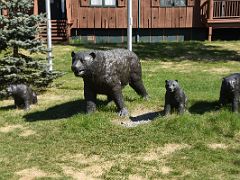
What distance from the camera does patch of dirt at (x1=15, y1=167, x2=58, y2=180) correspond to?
286 inches

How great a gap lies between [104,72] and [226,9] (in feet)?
63.3

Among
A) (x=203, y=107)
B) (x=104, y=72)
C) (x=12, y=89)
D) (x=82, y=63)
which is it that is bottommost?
(x=203, y=107)

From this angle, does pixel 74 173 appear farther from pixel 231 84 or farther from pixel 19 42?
pixel 19 42

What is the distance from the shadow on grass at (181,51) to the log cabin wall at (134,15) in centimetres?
170

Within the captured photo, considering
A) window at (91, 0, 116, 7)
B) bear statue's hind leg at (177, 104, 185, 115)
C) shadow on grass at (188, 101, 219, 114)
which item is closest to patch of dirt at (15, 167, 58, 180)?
bear statue's hind leg at (177, 104, 185, 115)

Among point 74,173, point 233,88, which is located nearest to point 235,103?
point 233,88

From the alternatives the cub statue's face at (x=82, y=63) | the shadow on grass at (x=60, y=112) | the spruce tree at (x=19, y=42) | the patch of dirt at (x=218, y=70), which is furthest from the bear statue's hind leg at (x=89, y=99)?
the patch of dirt at (x=218, y=70)

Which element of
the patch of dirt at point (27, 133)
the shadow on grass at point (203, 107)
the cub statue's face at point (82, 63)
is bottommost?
the patch of dirt at point (27, 133)

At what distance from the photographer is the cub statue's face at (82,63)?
A: 8.99 m

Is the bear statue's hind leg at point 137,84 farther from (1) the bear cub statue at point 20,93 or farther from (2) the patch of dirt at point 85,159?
(2) the patch of dirt at point 85,159

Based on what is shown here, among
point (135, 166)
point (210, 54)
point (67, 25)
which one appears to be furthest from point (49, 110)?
point (67, 25)

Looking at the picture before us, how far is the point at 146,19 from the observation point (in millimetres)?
26625

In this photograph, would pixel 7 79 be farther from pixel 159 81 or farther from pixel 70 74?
pixel 159 81

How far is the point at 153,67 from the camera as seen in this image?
1848 centimetres
